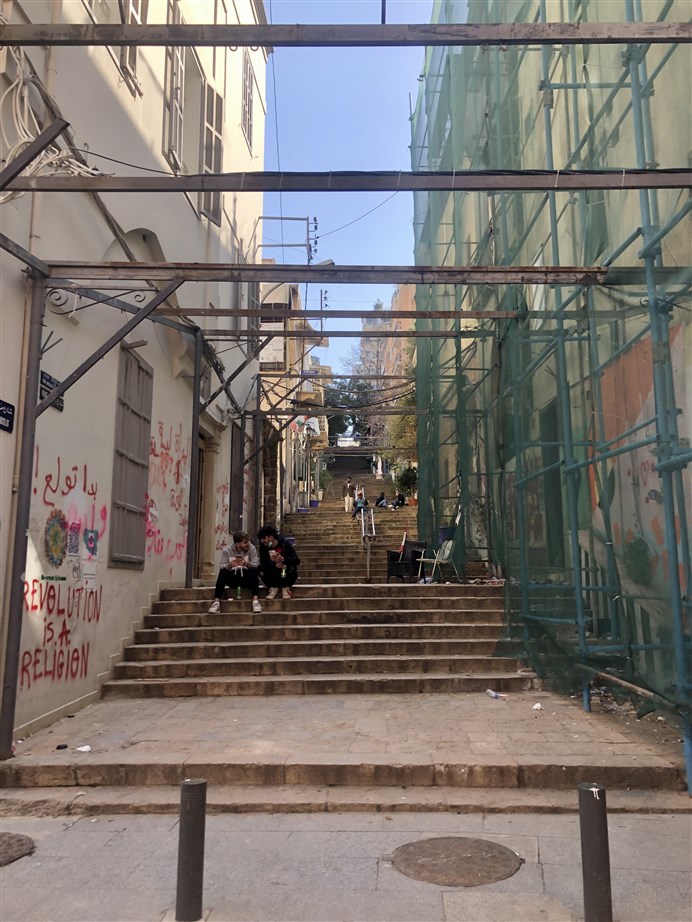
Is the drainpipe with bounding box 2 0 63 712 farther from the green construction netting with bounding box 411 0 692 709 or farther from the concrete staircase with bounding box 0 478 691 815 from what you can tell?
the green construction netting with bounding box 411 0 692 709

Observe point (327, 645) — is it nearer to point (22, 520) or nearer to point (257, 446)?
point (22, 520)

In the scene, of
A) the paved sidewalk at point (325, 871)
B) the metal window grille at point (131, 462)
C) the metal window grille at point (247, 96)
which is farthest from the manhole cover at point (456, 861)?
the metal window grille at point (247, 96)

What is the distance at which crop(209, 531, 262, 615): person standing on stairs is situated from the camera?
10.3 meters

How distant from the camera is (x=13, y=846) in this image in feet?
15.1

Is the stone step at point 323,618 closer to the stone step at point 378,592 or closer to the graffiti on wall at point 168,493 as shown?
the stone step at point 378,592

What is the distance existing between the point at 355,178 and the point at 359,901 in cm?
458

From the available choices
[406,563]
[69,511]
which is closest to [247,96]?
[406,563]

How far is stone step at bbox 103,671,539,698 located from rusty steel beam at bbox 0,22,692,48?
6.14 meters

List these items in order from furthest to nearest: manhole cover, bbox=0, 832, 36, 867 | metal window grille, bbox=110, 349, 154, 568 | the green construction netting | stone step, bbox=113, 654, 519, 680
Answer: metal window grille, bbox=110, 349, 154, 568 < stone step, bbox=113, 654, 519, 680 < the green construction netting < manhole cover, bbox=0, 832, 36, 867

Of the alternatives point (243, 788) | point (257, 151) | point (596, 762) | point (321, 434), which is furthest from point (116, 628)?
point (321, 434)

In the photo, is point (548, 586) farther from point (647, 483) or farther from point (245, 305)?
point (245, 305)

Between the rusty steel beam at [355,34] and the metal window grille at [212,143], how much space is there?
8146 mm

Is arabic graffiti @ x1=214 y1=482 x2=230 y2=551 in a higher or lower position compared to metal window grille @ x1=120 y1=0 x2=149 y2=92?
lower

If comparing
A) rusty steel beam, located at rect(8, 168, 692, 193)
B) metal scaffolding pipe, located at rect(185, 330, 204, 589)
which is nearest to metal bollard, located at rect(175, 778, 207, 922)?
rusty steel beam, located at rect(8, 168, 692, 193)
